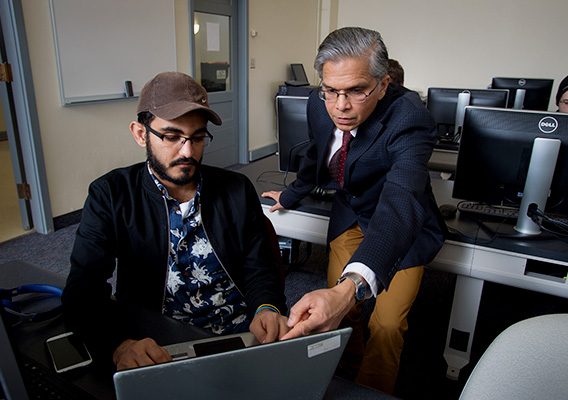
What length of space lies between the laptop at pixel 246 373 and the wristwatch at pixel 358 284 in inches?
12.8

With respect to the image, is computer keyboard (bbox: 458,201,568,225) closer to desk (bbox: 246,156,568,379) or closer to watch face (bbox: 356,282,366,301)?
desk (bbox: 246,156,568,379)

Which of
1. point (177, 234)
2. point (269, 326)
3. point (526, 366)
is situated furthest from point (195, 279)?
point (526, 366)

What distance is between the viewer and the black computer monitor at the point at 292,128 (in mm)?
2105

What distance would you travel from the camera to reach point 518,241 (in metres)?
1.61

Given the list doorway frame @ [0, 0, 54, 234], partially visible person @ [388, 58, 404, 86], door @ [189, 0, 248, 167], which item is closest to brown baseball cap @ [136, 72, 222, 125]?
partially visible person @ [388, 58, 404, 86]

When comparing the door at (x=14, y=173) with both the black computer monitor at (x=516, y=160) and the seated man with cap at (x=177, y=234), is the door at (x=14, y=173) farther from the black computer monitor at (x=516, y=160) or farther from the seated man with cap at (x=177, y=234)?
the black computer monitor at (x=516, y=160)

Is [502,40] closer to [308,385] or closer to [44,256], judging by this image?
[44,256]

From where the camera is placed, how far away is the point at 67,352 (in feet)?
2.92

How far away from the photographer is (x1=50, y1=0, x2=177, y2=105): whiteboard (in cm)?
314

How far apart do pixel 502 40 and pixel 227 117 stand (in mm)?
4322

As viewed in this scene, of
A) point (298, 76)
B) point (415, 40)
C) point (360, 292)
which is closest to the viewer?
point (360, 292)

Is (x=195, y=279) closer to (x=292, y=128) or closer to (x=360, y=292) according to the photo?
(x=360, y=292)

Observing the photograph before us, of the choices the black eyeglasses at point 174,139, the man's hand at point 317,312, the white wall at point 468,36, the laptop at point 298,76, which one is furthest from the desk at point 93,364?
the white wall at point 468,36

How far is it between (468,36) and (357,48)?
20.1 ft
